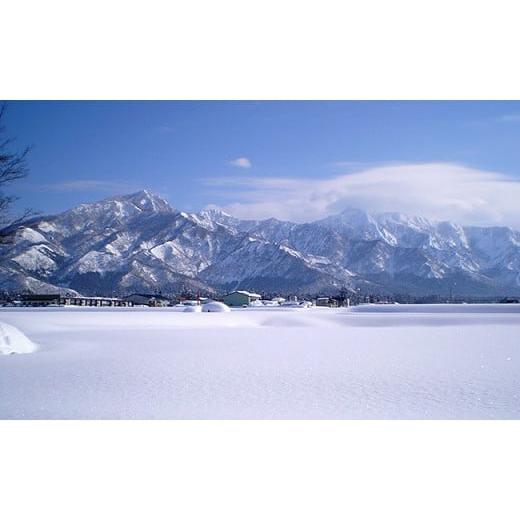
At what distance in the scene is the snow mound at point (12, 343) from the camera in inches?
484

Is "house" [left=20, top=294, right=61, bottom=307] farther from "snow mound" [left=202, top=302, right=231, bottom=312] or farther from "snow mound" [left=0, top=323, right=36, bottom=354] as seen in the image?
"snow mound" [left=0, top=323, right=36, bottom=354]

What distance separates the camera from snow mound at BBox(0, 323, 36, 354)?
12.3m

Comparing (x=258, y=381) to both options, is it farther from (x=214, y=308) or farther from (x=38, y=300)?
(x=38, y=300)

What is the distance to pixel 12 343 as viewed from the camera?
501 inches

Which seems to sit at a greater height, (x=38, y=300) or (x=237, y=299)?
(x=38, y=300)

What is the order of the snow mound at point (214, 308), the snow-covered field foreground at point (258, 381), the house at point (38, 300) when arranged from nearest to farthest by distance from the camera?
the snow-covered field foreground at point (258, 381) < the snow mound at point (214, 308) < the house at point (38, 300)

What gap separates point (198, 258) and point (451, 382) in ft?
605

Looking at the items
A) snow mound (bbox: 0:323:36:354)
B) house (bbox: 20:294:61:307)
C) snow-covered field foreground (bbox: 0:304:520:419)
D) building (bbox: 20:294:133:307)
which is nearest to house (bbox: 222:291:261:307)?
building (bbox: 20:294:133:307)

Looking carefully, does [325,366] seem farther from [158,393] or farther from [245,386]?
[158,393]

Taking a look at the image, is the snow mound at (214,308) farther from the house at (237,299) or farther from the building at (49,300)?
the house at (237,299)

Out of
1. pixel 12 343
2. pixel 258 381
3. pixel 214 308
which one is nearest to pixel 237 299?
pixel 214 308

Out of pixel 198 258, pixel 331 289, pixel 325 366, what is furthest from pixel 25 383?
pixel 198 258

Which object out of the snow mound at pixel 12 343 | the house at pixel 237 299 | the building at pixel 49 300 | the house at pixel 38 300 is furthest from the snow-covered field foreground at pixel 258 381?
the house at pixel 237 299

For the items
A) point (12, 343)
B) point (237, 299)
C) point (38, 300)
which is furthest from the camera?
point (237, 299)
